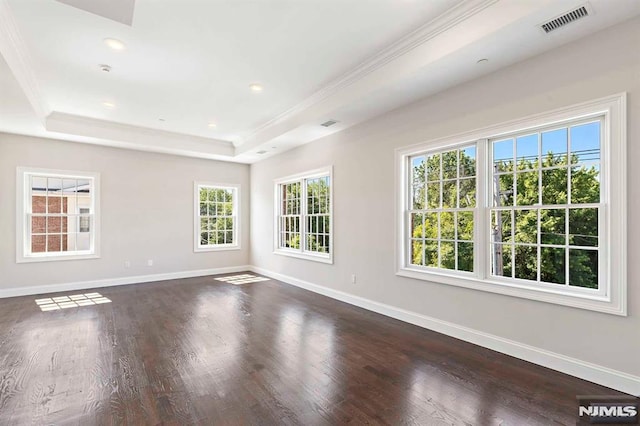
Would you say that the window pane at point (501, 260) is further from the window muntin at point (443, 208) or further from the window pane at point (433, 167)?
the window pane at point (433, 167)

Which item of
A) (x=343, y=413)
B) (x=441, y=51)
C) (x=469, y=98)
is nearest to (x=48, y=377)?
(x=343, y=413)

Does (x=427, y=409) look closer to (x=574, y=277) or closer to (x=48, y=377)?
(x=574, y=277)

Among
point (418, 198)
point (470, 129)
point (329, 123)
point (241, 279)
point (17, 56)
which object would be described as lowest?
point (241, 279)

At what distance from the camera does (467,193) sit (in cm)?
365

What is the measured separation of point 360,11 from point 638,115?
237 centimetres

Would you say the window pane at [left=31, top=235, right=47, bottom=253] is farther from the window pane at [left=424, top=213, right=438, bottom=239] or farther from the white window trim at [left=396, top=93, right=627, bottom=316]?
the white window trim at [left=396, top=93, right=627, bottom=316]

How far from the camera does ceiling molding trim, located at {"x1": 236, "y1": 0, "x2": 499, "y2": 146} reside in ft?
8.83

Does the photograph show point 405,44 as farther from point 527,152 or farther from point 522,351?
point 522,351

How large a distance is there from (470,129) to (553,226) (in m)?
1.29

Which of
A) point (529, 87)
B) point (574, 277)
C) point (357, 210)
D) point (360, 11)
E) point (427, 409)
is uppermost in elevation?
point (360, 11)

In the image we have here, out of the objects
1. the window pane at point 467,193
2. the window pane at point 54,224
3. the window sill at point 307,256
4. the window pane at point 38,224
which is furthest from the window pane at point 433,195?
the window pane at point 38,224

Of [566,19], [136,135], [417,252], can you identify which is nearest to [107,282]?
[136,135]

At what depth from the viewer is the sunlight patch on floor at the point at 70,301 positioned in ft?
15.8

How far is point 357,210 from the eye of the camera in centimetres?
497
